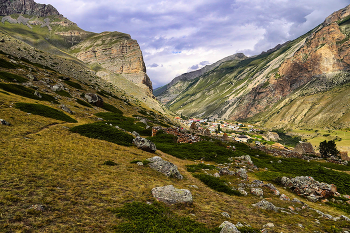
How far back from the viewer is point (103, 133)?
28.0 metres

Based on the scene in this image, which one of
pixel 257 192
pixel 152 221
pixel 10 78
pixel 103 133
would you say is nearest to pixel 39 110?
pixel 103 133

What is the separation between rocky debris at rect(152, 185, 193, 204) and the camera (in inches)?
464

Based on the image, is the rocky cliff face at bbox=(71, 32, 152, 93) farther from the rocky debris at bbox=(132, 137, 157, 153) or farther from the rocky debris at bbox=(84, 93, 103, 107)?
the rocky debris at bbox=(132, 137, 157, 153)

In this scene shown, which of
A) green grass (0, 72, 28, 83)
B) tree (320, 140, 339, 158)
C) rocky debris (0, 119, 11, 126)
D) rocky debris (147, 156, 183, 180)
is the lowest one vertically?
tree (320, 140, 339, 158)

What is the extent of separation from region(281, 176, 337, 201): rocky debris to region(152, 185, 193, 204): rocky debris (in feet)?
54.8

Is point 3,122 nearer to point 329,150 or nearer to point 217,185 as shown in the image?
point 217,185

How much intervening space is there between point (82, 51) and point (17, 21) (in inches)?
3575

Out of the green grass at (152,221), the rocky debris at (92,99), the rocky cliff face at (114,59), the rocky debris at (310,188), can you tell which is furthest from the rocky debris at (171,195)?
the rocky cliff face at (114,59)

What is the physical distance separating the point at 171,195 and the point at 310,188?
62.6ft

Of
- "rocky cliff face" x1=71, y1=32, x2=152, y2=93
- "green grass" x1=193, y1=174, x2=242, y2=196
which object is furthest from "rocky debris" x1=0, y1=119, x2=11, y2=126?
"rocky cliff face" x1=71, y1=32, x2=152, y2=93

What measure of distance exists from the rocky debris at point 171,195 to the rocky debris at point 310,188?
54.8ft

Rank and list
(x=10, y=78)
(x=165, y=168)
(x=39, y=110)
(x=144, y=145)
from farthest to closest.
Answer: (x=10, y=78) < (x=39, y=110) < (x=144, y=145) < (x=165, y=168)

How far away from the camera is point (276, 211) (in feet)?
44.3

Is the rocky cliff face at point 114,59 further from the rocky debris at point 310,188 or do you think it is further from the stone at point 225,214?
the stone at point 225,214
